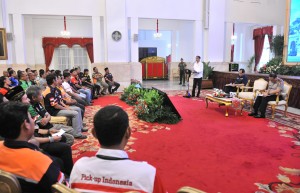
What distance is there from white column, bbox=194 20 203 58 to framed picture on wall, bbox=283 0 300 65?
3.66 metres

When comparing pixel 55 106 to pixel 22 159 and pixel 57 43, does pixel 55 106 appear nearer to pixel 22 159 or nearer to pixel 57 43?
pixel 22 159

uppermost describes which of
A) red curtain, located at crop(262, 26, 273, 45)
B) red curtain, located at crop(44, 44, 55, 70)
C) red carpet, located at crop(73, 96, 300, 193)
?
red curtain, located at crop(262, 26, 273, 45)

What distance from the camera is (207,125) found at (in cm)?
530

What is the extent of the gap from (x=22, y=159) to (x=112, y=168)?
63 cm

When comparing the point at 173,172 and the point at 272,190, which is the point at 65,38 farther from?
the point at 272,190

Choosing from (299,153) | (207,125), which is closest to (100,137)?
(299,153)

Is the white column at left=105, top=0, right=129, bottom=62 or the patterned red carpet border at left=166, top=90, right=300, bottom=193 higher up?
the white column at left=105, top=0, right=129, bottom=62

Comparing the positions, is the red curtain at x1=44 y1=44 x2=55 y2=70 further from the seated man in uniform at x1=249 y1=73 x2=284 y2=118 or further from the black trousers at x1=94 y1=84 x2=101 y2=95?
the seated man in uniform at x1=249 y1=73 x2=284 y2=118

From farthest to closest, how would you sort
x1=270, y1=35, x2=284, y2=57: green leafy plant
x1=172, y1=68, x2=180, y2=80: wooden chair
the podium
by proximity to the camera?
the podium
x1=172, y1=68, x2=180, y2=80: wooden chair
x1=270, y1=35, x2=284, y2=57: green leafy plant

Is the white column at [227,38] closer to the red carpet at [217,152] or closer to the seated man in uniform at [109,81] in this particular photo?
the seated man in uniform at [109,81]

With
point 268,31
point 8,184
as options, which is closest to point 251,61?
point 268,31

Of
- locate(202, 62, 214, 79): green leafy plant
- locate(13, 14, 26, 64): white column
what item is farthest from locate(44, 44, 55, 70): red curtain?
locate(202, 62, 214, 79): green leafy plant

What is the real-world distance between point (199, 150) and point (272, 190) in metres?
1.31

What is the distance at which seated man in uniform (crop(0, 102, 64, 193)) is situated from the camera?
1447 mm
